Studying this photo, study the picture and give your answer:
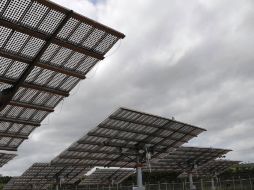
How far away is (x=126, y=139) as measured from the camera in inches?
1287

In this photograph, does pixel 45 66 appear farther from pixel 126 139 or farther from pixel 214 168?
pixel 214 168

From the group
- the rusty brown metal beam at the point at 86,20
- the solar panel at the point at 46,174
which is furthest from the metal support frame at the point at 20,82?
the solar panel at the point at 46,174

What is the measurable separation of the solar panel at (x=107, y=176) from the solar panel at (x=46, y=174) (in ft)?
19.1

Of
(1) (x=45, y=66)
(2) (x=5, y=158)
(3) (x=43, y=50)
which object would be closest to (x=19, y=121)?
(1) (x=45, y=66)

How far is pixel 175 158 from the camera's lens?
45.5 meters

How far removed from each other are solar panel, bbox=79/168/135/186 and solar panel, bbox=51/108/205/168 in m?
17.1

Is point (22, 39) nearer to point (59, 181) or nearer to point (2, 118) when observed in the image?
point (2, 118)

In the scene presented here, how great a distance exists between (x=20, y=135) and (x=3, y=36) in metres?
9.67

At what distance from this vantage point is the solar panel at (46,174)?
45781 millimetres

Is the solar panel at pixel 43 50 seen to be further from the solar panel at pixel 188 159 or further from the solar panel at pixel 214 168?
the solar panel at pixel 214 168

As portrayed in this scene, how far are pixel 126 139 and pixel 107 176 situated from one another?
27.4 meters

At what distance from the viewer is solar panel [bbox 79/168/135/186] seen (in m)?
56.3

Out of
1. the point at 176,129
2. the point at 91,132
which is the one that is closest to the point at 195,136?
the point at 176,129

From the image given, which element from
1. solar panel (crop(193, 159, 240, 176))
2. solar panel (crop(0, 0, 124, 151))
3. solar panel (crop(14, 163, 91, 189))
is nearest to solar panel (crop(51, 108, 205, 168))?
solar panel (crop(14, 163, 91, 189))
